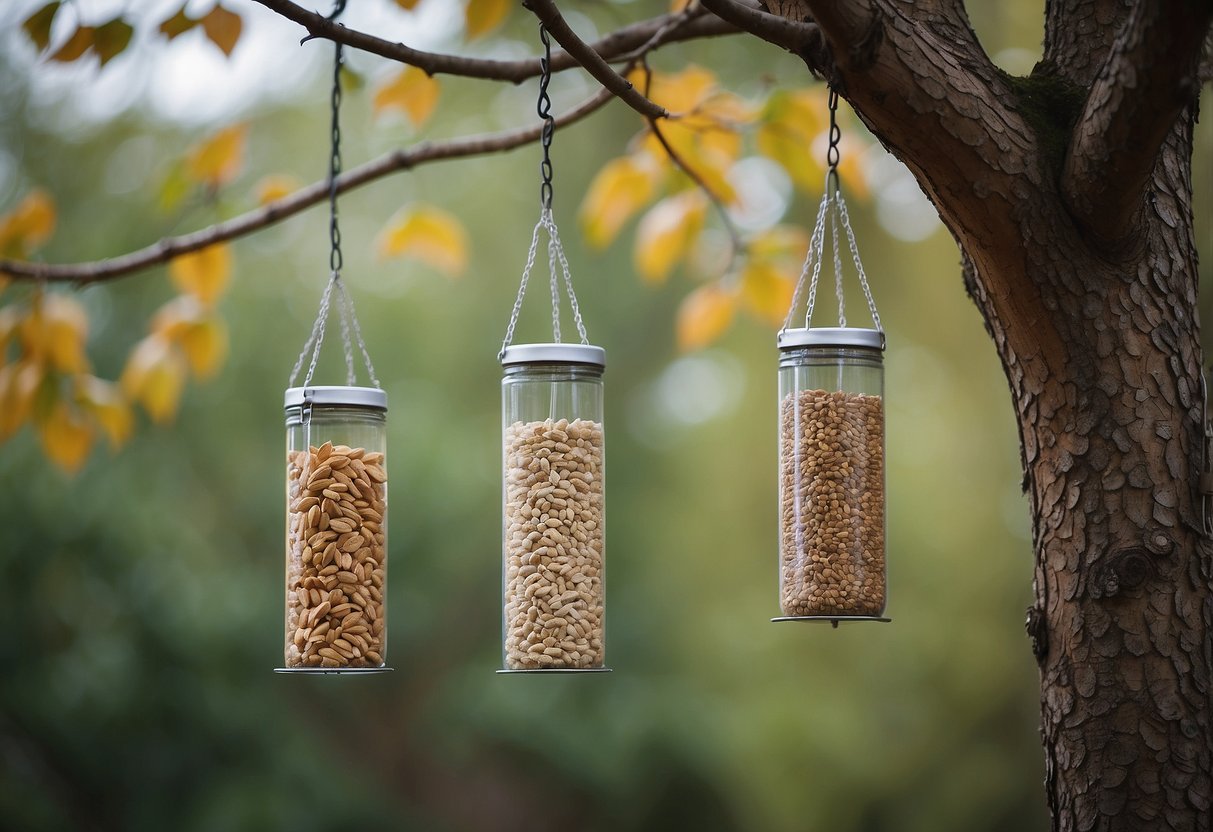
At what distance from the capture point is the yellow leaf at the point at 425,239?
8.68 feet

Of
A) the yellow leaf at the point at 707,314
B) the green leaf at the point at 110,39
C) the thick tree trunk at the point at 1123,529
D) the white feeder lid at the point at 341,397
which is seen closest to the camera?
the thick tree trunk at the point at 1123,529

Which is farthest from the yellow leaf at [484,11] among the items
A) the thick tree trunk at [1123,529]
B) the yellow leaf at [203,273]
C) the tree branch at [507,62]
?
the thick tree trunk at [1123,529]

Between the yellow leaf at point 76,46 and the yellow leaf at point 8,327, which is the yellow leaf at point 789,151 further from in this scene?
the yellow leaf at point 8,327

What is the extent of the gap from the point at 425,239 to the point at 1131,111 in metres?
1.67

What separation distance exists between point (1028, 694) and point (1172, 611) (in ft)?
9.46

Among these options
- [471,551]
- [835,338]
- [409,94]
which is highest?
[409,94]

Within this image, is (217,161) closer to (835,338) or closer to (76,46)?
(76,46)

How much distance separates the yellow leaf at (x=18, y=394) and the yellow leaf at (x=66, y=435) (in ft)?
0.20

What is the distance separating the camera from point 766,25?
137 centimetres

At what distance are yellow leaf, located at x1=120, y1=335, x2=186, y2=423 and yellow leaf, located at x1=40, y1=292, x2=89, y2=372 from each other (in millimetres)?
136

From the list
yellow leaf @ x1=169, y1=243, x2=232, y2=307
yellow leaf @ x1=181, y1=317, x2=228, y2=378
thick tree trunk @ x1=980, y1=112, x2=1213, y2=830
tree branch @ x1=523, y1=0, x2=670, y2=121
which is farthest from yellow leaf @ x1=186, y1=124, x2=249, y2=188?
thick tree trunk @ x1=980, y1=112, x2=1213, y2=830

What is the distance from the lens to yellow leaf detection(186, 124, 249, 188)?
2.57 metres

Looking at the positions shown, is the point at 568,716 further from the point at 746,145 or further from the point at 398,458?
the point at 746,145

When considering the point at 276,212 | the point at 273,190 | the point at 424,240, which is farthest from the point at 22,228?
the point at 424,240
